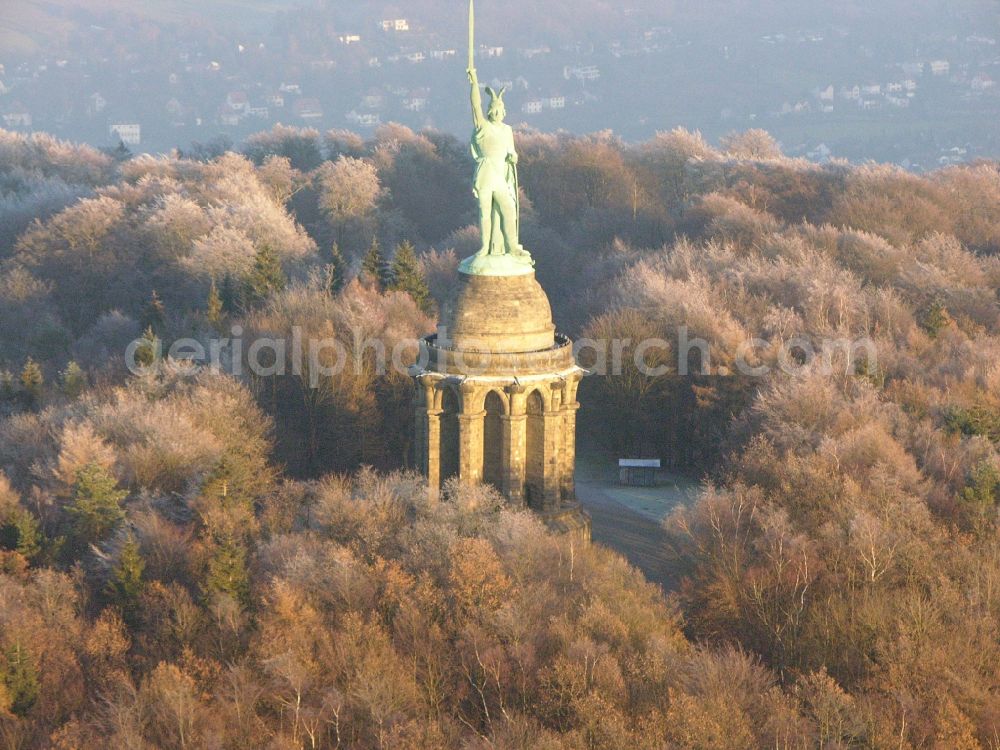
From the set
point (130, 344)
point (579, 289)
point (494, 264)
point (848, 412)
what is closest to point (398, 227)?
point (579, 289)

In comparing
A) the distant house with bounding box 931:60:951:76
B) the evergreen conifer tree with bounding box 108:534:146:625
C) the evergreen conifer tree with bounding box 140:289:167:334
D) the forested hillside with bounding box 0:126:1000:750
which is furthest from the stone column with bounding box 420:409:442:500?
the distant house with bounding box 931:60:951:76

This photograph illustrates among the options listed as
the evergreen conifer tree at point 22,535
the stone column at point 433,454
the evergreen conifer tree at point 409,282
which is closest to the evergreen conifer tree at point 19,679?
the evergreen conifer tree at point 22,535

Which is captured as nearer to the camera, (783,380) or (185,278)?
(783,380)

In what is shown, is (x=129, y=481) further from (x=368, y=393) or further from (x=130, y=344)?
(x=130, y=344)

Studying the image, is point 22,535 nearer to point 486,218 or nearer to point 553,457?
point 553,457

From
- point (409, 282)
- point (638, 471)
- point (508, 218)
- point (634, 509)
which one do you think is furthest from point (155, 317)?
point (508, 218)

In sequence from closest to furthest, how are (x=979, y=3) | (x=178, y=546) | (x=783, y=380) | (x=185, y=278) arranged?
(x=178, y=546)
(x=783, y=380)
(x=185, y=278)
(x=979, y=3)

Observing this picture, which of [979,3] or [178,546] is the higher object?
[979,3]

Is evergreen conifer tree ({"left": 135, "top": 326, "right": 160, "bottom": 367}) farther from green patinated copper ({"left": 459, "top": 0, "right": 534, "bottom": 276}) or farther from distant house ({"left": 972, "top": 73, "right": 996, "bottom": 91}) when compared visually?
distant house ({"left": 972, "top": 73, "right": 996, "bottom": 91})
